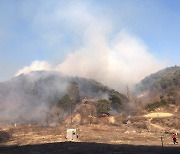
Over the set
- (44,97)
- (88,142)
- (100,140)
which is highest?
(44,97)

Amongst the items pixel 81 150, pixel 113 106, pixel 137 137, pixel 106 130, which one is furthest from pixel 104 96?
pixel 81 150

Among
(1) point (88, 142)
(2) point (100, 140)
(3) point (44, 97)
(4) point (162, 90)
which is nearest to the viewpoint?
(1) point (88, 142)

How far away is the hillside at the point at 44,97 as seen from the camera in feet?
206

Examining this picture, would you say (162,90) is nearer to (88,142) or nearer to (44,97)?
(44,97)

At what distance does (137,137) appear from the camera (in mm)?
35969

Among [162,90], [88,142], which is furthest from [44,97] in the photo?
[162,90]

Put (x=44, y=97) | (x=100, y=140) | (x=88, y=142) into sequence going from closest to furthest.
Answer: (x=88, y=142) < (x=100, y=140) < (x=44, y=97)

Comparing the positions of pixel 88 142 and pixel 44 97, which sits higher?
pixel 44 97

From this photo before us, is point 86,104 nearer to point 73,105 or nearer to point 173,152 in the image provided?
point 73,105

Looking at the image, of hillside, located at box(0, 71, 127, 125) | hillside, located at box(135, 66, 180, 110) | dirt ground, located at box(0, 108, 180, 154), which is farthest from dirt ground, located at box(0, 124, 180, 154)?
hillside, located at box(135, 66, 180, 110)

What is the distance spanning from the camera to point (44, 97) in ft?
242

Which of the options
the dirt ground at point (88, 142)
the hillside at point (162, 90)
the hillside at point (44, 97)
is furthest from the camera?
the hillside at point (162, 90)

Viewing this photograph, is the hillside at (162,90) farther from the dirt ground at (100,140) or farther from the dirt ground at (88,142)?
the dirt ground at (88,142)

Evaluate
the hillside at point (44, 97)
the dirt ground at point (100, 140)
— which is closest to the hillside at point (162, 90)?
the hillside at point (44, 97)
